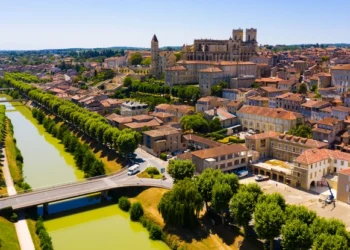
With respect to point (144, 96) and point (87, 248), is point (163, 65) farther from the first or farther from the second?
point (87, 248)

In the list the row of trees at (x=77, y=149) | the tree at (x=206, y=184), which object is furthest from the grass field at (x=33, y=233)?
the tree at (x=206, y=184)

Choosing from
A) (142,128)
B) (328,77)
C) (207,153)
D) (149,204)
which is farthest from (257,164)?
(328,77)

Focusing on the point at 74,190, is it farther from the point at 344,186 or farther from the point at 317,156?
the point at 344,186

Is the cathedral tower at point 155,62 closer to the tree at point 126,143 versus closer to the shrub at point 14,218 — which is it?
the tree at point 126,143

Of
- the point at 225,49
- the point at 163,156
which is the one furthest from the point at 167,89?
the point at 163,156

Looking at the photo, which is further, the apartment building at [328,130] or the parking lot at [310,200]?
the apartment building at [328,130]

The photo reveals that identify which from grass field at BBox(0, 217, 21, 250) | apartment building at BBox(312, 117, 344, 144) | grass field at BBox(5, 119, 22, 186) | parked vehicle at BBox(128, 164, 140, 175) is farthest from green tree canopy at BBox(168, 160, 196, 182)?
apartment building at BBox(312, 117, 344, 144)

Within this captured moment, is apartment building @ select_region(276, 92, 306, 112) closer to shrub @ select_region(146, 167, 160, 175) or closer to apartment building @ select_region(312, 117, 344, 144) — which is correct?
apartment building @ select_region(312, 117, 344, 144)
